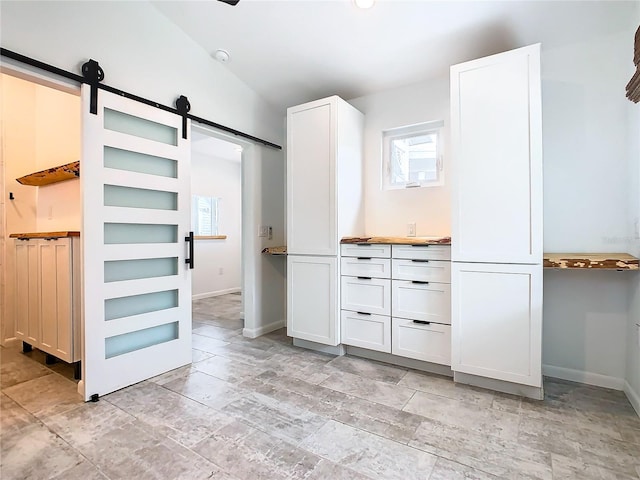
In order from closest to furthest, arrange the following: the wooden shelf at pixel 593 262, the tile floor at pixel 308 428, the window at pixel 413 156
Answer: the tile floor at pixel 308 428 < the wooden shelf at pixel 593 262 < the window at pixel 413 156

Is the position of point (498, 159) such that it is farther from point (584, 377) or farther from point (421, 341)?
point (584, 377)

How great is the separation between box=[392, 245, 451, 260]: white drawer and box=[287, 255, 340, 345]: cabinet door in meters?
0.59

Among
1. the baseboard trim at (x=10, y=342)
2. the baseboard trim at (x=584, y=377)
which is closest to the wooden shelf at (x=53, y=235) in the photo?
the baseboard trim at (x=10, y=342)

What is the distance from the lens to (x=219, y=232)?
247 inches

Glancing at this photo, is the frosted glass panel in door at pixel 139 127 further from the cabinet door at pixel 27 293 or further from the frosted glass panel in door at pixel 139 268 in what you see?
the cabinet door at pixel 27 293

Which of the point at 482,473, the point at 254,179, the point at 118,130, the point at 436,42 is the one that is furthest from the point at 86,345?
the point at 436,42

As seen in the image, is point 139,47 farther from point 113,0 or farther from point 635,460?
point 635,460

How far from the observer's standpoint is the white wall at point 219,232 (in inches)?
227

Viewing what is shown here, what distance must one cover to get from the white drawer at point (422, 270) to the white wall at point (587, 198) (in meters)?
0.81

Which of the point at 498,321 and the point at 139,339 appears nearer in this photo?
the point at 498,321

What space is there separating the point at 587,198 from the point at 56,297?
13.6ft

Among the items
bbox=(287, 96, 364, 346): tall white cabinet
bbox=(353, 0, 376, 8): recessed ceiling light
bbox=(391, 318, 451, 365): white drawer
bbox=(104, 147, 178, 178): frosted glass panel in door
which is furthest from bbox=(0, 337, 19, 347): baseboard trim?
bbox=(353, 0, 376, 8): recessed ceiling light

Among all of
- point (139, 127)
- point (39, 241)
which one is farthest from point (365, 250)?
point (39, 241)

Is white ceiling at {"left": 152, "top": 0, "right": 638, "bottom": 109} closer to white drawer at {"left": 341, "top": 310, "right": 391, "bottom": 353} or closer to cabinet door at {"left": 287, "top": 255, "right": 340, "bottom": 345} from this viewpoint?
cabinet door at {"left": 287, "top": 255, "right": 340, "bottom": 345}
